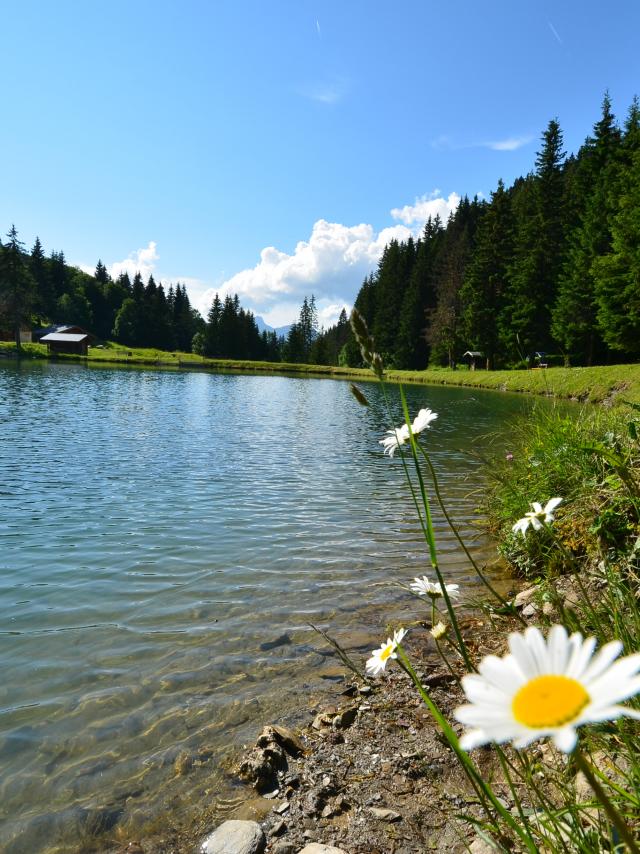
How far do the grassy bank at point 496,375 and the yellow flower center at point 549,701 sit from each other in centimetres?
304

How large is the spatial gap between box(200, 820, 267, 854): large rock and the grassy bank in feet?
9.74

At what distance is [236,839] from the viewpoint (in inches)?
101

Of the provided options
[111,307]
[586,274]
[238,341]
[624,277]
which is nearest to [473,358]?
[586,274]

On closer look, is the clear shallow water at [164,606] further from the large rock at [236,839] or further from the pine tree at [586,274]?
the pine tree at [586,274]

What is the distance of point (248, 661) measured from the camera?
4.33m

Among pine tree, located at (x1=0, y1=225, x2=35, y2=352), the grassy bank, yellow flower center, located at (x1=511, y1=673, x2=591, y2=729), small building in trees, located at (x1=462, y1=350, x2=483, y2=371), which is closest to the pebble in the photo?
yellow flower center, located at (x1=511, y1=673, x2=591, y2=729)

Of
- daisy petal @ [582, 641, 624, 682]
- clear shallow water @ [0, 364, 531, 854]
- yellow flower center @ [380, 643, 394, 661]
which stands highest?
daisy petal @ [582, 641, 624, 682]

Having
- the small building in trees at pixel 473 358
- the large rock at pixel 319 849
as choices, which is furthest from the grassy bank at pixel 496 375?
the large rock at pixel 319 849

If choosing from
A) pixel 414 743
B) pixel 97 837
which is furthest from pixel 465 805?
pixel 97 837

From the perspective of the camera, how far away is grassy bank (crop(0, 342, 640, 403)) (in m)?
23.8

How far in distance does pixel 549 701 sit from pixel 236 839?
2.58 meters

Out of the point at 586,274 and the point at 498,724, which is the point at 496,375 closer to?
the point at 586,274

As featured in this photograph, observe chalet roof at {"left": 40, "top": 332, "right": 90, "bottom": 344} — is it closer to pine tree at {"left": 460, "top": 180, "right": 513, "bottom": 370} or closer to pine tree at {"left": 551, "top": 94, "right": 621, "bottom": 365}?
pine tree at {"left": 460, "top": 180, "right": 513, "bottom": 370}

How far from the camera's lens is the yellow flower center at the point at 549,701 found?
635 mm
